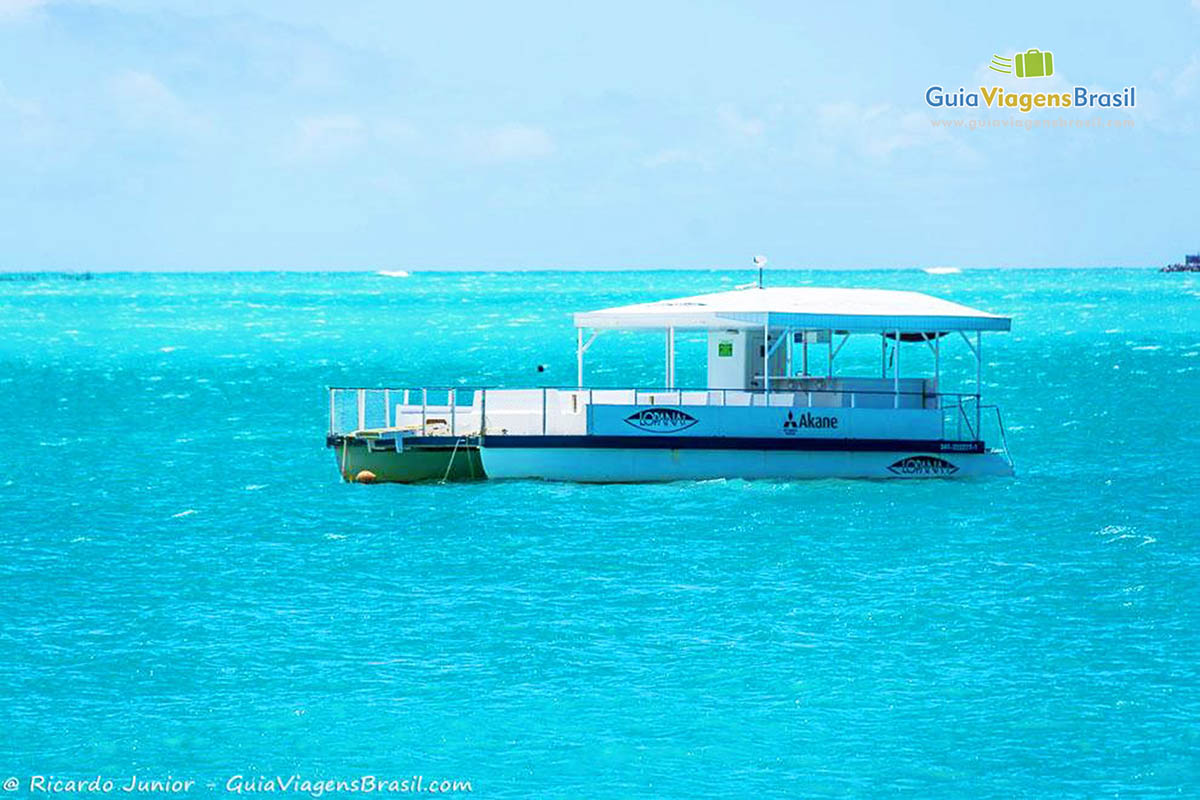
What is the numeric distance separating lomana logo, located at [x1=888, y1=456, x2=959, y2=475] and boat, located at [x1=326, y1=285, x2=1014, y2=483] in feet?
0.10

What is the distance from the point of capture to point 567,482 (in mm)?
37219

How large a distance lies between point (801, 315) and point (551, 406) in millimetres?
5606

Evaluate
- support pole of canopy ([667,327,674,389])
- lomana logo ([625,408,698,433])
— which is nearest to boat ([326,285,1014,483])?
lomana logo ([625,408,698,433])

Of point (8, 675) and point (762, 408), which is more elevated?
point (762, 408)

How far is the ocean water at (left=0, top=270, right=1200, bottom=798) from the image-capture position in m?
20.0

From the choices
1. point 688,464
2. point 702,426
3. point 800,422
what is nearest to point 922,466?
point 800,422

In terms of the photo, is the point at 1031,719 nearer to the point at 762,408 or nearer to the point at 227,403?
the point at 762,408

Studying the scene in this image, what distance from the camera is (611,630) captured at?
25.3 metres

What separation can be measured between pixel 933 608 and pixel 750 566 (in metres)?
3.96

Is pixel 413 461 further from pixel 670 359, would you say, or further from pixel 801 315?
pixel 801 315

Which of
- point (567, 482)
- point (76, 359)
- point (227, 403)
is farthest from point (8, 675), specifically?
point (76, 359)

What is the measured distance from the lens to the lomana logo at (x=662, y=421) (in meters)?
37.0

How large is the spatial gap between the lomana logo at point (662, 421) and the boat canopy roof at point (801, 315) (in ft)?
7.22

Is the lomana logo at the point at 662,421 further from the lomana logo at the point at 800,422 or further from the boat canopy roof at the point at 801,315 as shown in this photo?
the boat canopy roof at the point at 801,315
